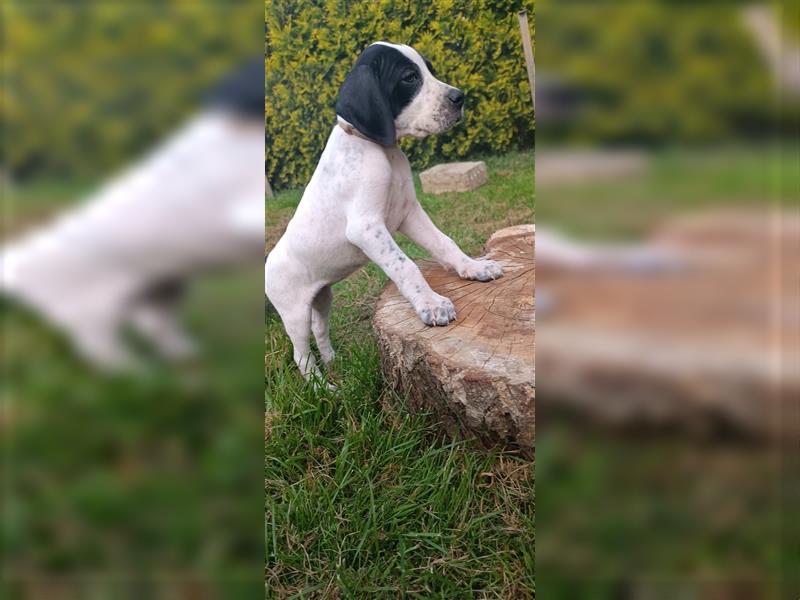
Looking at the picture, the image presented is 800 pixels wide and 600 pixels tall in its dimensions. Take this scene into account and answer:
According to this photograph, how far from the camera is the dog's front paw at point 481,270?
6.89 feet

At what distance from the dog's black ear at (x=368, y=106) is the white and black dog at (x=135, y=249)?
40 centimetres

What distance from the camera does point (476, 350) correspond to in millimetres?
1927

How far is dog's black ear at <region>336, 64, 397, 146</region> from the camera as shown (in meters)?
1.99

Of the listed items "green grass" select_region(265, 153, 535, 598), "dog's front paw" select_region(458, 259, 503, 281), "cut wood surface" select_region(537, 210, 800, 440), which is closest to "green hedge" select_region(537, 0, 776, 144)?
"cut wood surface" select_region(537, 210, 800, 440)

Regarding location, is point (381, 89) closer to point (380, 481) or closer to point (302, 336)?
point (302, 336)

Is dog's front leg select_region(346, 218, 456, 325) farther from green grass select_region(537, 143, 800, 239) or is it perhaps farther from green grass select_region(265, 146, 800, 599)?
green grass select_region(537, 143, 800, 239)

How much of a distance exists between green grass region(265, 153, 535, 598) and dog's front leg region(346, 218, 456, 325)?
73mm

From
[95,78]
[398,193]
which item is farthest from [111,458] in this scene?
[398,193]

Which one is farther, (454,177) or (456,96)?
(454,177)

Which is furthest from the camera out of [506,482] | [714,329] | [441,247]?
[441,247]


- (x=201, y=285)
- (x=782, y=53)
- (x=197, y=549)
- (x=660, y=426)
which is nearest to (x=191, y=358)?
(x=201, y=285)

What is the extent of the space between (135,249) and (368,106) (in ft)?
2.75

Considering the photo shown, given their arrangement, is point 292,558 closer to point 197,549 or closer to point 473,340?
point 197,549

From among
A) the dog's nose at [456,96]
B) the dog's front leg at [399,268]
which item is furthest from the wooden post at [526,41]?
the dog's front leg at [399,268]
